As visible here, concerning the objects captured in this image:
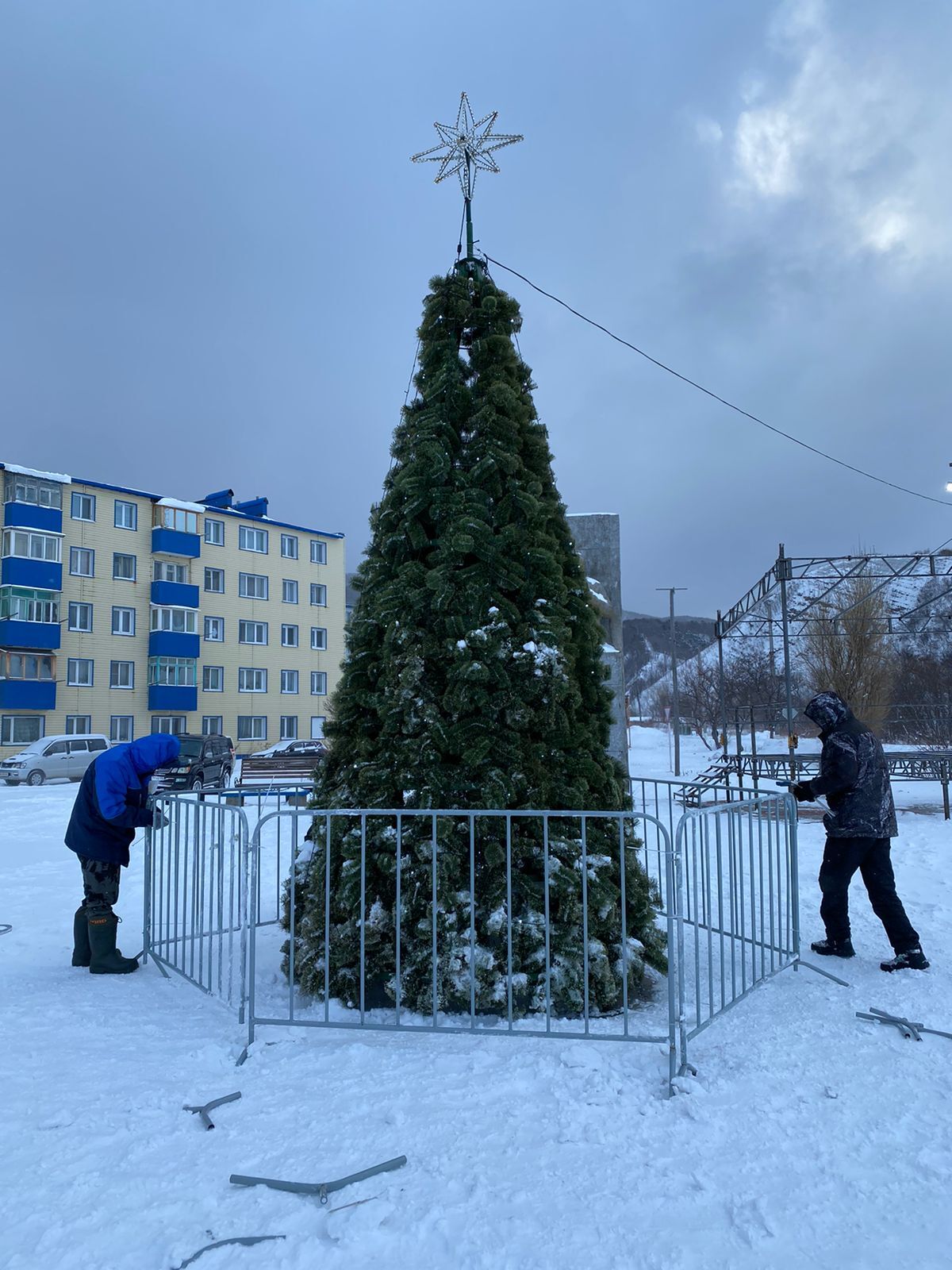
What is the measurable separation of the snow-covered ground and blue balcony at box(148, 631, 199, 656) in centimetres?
3392

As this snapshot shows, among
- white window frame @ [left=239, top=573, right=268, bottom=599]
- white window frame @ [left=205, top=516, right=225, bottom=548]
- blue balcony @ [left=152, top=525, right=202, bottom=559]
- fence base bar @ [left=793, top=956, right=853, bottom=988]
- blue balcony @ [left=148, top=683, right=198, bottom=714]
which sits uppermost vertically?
white window frame @ [left=205, top=516, right=225, bottom=548]

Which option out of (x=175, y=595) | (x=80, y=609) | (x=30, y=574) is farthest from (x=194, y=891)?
(x=175, y=595)

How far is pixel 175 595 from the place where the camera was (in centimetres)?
3762

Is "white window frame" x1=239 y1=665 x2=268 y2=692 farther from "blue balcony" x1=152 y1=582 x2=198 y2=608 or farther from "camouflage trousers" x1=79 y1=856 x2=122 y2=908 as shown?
"camouflage trousers" x1=79 y1=856 x2=122 y2=908

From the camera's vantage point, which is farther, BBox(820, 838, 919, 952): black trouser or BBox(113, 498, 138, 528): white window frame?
BBox(113, 498, 138, 528): white window frame

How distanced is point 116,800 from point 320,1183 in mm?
3266

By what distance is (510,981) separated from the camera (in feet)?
12.9

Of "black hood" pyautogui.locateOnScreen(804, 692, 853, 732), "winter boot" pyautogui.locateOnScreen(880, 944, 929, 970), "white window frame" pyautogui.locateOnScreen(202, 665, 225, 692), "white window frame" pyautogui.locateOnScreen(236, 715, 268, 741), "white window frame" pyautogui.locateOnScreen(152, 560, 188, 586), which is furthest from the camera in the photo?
"white window frame" pyautogui.locateOnScreen(236, 715, 268, 741)

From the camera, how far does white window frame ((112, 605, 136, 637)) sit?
3612cm

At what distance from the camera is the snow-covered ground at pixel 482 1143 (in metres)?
2.48

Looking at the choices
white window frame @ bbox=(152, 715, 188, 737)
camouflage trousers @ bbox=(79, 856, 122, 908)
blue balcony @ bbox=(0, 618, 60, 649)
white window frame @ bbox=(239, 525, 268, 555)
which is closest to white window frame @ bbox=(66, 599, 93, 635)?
blue balcony @ bbox=(0, 618, 60, 649)

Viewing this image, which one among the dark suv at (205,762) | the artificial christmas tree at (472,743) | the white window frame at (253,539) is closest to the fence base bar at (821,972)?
the artificial christmas tree at (472,743)

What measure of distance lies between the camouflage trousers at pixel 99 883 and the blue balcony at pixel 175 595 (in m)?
33.9

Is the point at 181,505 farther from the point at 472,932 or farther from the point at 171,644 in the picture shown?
the point at 472,932
